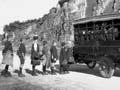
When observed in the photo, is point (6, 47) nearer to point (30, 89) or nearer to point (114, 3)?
point (30, 89)

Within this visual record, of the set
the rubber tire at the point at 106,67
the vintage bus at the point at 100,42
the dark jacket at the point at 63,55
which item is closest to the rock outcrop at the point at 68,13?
the vintage bus at the point at 100,42

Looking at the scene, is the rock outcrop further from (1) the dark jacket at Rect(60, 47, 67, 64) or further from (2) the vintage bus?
(1) the dark jacket at Rect(60, 47, 67, 64)

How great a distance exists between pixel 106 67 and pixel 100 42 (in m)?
1.35

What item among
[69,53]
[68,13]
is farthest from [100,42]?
[68,13]

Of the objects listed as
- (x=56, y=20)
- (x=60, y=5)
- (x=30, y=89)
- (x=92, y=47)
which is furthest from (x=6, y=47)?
(x=60, y=5)

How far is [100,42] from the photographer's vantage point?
40.1ft

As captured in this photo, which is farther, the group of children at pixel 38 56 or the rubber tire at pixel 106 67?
the group of children at pixel 38 56

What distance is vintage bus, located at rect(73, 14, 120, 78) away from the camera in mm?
11430

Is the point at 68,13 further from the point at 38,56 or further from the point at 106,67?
the point at 106,67

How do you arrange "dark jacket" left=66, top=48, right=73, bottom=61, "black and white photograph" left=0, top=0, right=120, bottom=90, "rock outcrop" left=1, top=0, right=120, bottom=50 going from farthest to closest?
1. "rock outcrop" left=1, top=0, right=120, bottom=50
2. "dark jacket" left=66, top=48, right=73, bottom=61
3. "black and white photograph" left=0, top=0, right=120, bottom=90

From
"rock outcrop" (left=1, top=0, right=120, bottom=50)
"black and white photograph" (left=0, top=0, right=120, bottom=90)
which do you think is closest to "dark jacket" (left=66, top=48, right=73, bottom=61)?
"black and white photograph" (left=0, top=0, right=120, bottom=90)

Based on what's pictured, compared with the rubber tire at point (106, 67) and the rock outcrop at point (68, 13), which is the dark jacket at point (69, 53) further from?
the rock outcrop at point (68, 13)

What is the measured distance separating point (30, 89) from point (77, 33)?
20.9 ft

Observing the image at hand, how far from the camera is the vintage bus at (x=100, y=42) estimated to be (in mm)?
11430
